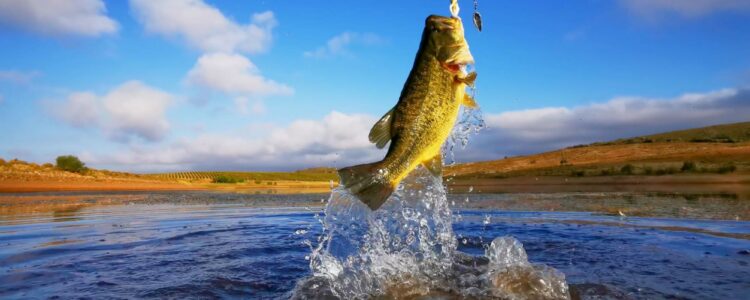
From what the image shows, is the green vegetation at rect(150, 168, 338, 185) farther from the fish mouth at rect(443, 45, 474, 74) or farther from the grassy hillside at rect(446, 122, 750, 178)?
the fish mouth at rect(443, 45, 474, 74)

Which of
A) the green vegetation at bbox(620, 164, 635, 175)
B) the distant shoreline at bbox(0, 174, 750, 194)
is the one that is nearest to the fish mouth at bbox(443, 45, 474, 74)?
the distant shoreline at bbox(0, 174, 750, 194)

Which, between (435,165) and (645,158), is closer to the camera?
(435,165)

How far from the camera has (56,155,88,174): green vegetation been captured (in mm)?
49531

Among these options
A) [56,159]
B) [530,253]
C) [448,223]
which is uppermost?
[56,159]

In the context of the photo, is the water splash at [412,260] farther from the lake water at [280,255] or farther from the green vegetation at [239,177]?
the green vegetation at [239,177]

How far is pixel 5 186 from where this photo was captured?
3581 cm

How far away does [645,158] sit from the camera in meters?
41.2

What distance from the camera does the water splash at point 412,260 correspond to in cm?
482

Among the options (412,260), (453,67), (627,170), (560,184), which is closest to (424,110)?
(453,67)

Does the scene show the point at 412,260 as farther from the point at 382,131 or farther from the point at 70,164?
the point at 70,164

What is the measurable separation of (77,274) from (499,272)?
4.82 metres

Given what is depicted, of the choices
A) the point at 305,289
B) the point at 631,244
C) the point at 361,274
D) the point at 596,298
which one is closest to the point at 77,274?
the point at 305,289

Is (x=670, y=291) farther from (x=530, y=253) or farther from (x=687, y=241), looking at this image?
(x=687, y=241)

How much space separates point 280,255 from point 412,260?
2.08 meters
